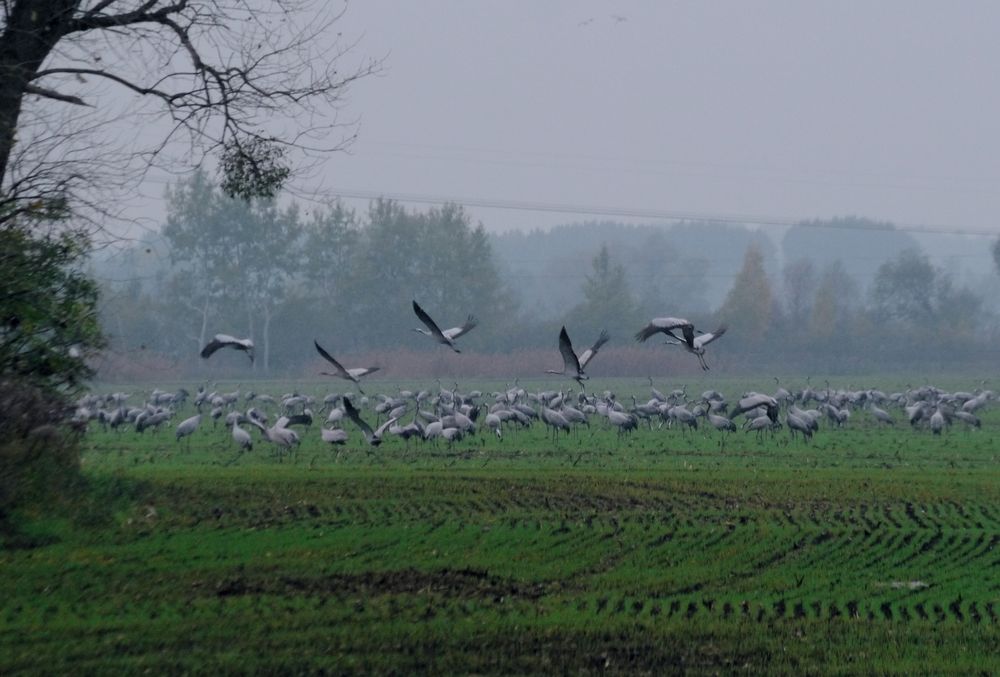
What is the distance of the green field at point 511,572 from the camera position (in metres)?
9.97

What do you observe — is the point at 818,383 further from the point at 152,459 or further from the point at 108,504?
the point at 108,504

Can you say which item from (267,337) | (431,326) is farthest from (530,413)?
(267,337)

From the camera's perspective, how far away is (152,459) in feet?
89.4

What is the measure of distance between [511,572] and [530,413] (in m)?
22.7

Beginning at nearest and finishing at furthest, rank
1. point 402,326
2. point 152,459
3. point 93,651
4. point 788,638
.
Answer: point 93,651 < point 788,638 < point 152,459 < point 402,326

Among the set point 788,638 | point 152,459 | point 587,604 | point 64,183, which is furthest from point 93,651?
point 152,459

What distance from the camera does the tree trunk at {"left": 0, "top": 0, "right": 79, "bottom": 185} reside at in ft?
49.6

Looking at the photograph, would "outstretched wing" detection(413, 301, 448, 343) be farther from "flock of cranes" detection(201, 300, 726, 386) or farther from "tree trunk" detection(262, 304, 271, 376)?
"tree trunk" detection(262, 304, 271, 376)

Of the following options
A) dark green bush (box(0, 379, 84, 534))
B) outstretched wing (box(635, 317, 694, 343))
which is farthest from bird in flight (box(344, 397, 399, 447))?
dark green bush (box(0, 379, 84, 534))

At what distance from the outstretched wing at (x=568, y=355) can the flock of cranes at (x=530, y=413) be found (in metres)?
0.04

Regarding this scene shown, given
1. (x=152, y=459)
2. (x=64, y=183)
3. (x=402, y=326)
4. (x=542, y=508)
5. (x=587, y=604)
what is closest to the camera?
(x=587, y=604)

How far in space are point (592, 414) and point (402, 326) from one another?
73.2 feet

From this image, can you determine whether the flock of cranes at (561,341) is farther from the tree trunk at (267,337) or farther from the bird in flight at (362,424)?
the tree trunk at (267,337)

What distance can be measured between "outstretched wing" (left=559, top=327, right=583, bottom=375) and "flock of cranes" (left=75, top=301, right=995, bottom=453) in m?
0.04
